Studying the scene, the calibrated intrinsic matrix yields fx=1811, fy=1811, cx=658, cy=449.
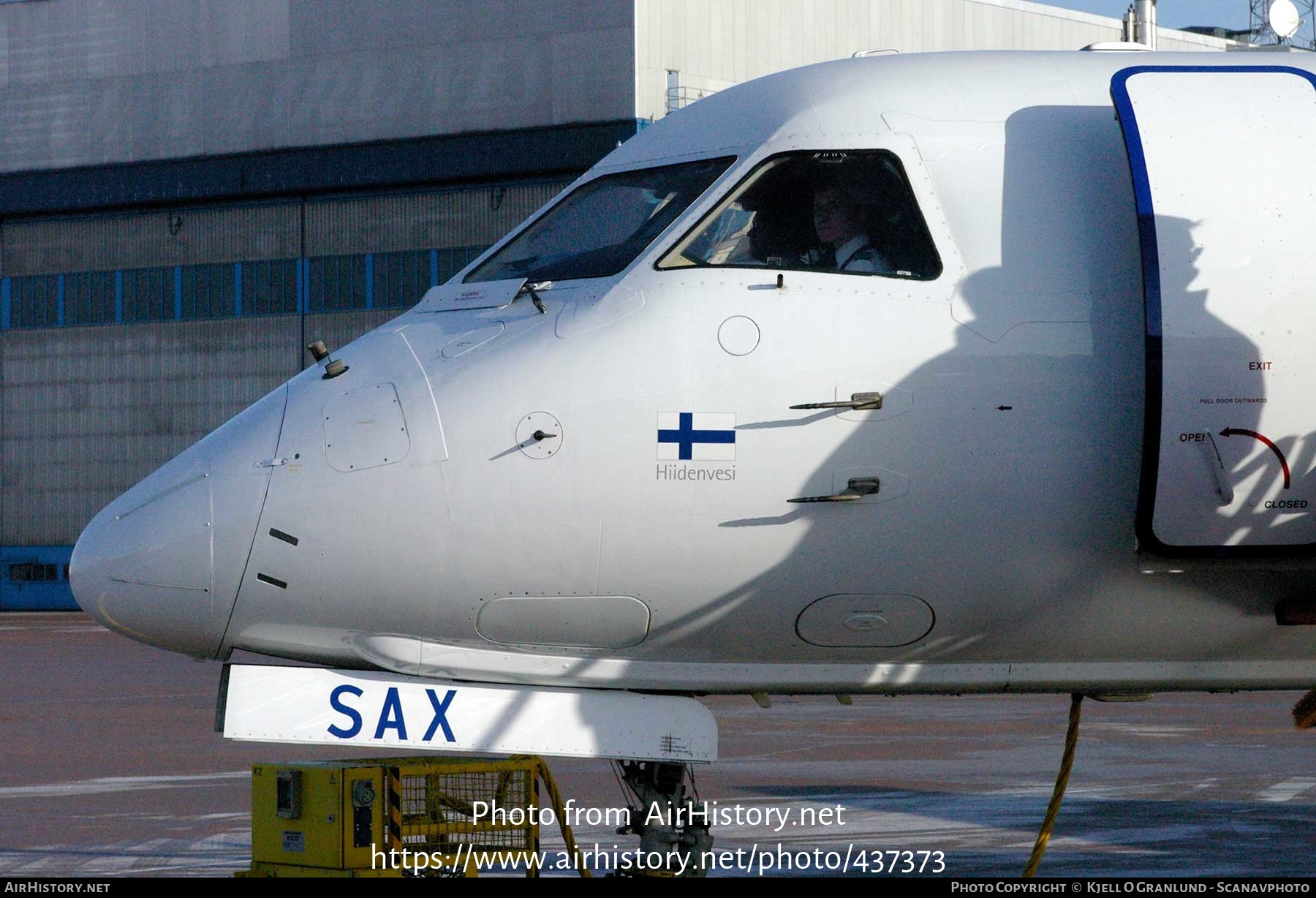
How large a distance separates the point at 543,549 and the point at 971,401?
1926 mm

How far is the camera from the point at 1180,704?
24.0 meters

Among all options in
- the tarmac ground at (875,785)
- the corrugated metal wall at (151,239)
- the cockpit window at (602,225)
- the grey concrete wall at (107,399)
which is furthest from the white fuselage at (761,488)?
the corrugated metal wall at (151,239)

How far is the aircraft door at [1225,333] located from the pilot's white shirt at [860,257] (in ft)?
3.64

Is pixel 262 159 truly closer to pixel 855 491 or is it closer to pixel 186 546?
pixel 186 546

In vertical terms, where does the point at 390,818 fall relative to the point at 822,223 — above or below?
below

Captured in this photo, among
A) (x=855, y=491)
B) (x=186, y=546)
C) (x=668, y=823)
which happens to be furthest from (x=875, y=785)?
(x=186, y=546)

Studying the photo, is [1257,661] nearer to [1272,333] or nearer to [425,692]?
[1272,333]

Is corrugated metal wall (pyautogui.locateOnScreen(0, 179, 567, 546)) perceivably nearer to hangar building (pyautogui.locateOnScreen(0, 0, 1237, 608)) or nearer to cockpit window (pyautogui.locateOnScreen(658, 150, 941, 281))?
hangar building (pyautogui.locateOnScreen(0, 0, 1237, 608))

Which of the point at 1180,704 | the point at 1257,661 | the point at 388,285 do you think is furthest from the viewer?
the point at 388,285

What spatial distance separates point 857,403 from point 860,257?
0.69 meters

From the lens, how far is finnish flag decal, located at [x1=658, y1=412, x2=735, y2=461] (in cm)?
759

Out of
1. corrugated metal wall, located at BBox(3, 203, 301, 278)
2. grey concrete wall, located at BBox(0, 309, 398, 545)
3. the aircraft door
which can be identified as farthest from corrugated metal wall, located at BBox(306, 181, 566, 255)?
the aircraft door

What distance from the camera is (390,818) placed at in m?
8.77

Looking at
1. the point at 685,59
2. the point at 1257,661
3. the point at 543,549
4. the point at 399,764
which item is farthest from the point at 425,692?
the point at 685,59
